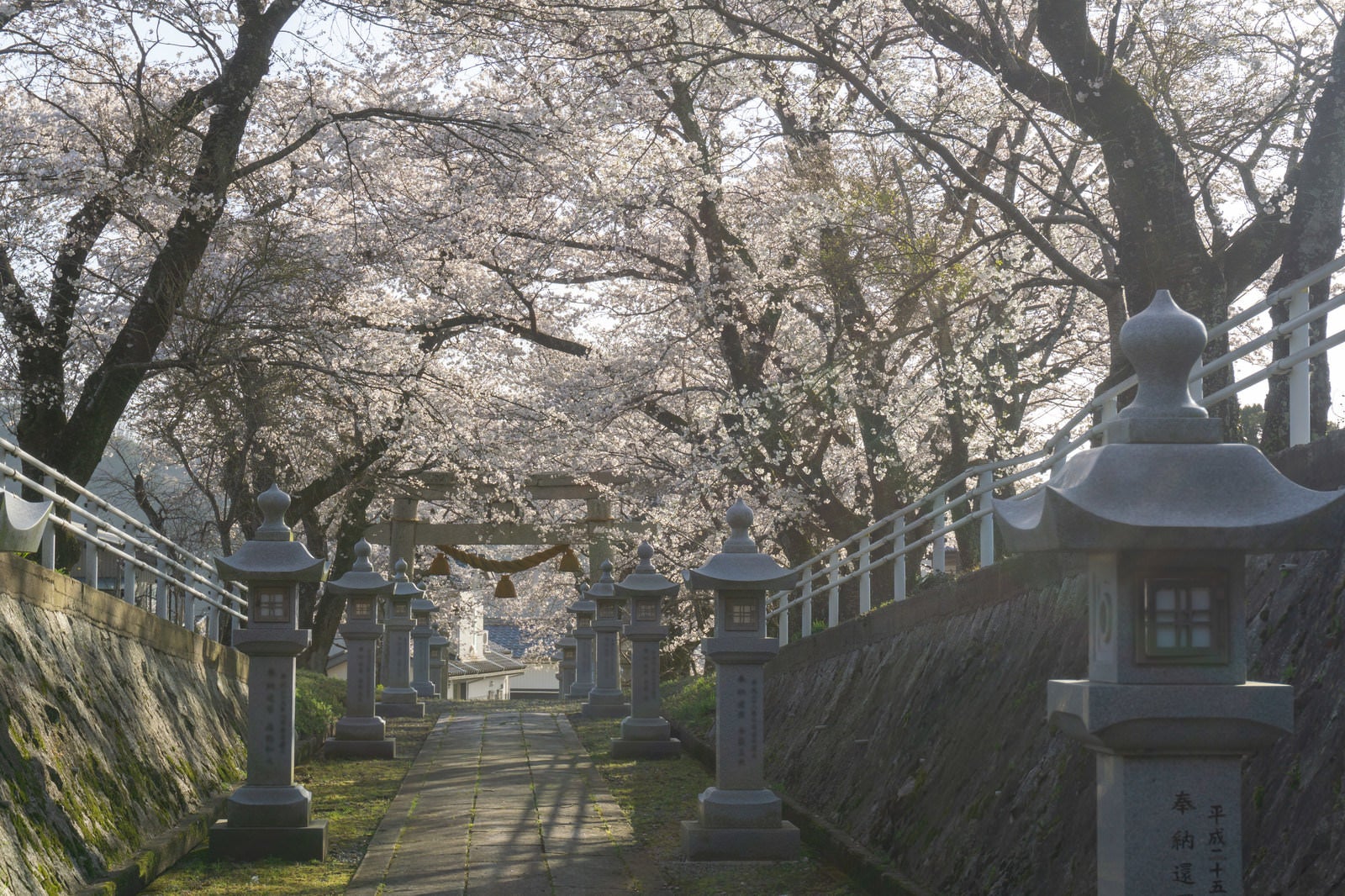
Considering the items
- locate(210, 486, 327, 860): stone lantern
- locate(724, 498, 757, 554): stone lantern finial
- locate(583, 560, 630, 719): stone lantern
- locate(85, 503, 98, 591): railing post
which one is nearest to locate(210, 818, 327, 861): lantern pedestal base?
locate(210, 486, 327, 860): stone lantern

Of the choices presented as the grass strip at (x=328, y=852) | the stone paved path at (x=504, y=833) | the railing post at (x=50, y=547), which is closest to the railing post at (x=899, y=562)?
the stone paved path at (x=504, y=833)

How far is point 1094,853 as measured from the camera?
16.4 ft

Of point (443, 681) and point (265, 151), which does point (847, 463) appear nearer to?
point (265, 151)

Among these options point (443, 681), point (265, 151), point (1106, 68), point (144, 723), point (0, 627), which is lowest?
point (443, 681)

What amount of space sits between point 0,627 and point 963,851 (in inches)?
202

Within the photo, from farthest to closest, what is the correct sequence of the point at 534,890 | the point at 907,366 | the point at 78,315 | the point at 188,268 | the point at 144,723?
the point at 907,366 < the point at 78,315 < the point at 188,268 < the point at 144,723 < the point at 534,890

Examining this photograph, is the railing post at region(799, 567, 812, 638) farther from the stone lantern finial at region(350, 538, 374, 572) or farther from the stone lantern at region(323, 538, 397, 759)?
the stone lantern finial at region(350, 538, 374, 572)

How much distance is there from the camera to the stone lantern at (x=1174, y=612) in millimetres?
3656

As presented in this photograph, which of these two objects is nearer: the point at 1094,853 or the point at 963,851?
the point at 1094,853

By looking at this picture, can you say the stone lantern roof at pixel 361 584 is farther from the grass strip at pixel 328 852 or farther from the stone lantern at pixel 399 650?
the stone lantern at pixel 399 650

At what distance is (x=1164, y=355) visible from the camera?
12.6 feet

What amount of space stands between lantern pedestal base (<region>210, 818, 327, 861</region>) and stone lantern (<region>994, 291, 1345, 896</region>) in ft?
20.0

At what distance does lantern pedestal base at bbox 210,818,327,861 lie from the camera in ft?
27.4

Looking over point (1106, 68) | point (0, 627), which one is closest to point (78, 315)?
point (0, 627)
